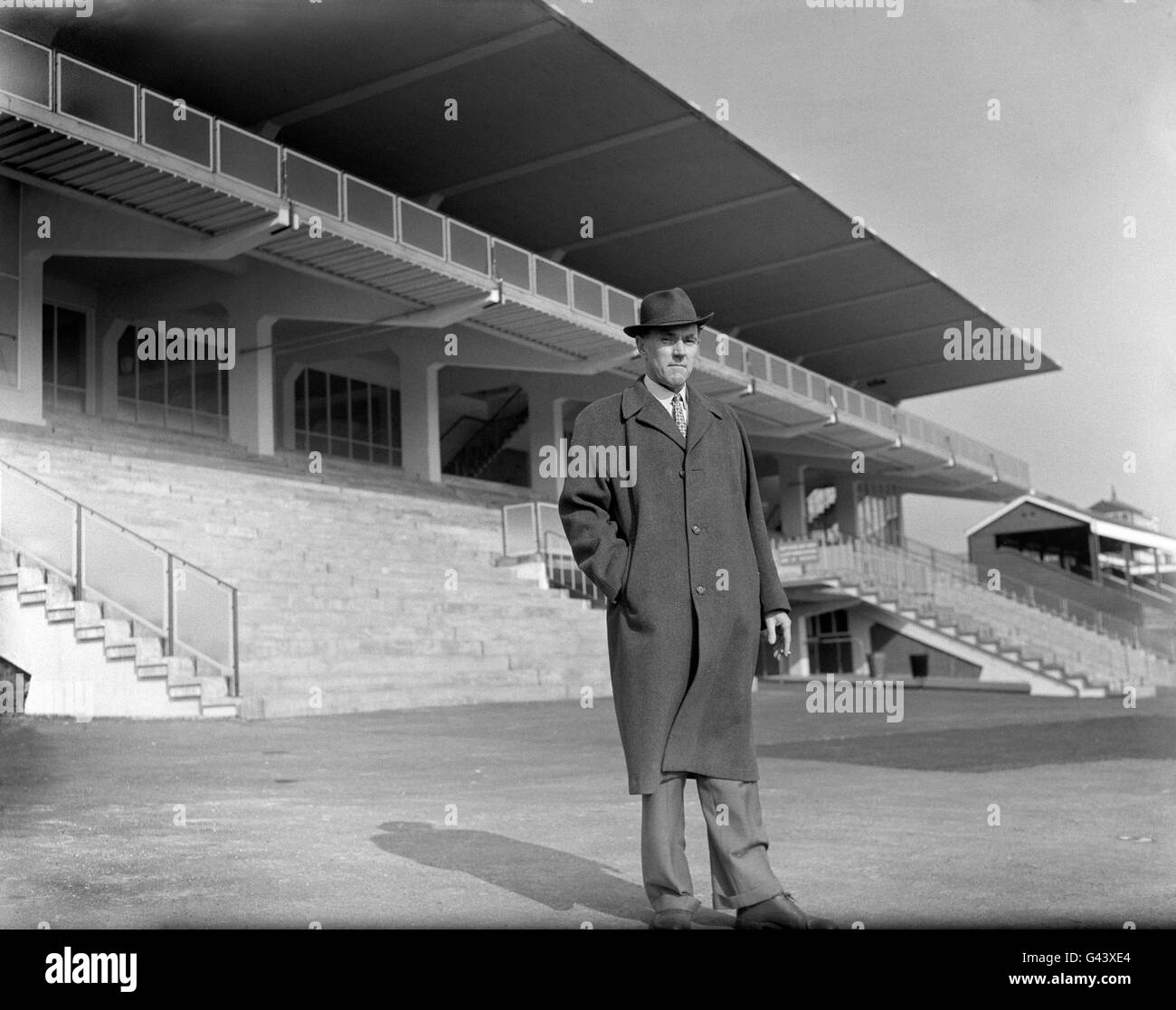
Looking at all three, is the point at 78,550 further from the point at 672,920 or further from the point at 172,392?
the point at 172,392

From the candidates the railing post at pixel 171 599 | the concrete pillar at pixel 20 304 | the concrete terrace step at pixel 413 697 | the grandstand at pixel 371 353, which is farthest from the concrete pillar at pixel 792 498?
the railing post at pixel 171 599

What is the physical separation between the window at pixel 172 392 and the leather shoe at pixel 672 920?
27.6 meters

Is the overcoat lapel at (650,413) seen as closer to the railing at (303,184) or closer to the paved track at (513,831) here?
the paved track at (513,831)

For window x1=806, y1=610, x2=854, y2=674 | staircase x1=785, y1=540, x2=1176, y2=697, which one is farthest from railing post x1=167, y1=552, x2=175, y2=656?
window x1=806, y1=610, x2=854, y2=674

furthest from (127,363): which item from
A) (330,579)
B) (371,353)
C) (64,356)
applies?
(330,579)

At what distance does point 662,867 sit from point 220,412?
29.3 meters

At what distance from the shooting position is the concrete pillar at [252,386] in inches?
1078

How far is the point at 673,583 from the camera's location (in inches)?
162

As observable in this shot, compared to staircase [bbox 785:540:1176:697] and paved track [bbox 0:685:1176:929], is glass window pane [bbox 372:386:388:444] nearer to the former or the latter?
staircase [bbox 785:540:1176:697]

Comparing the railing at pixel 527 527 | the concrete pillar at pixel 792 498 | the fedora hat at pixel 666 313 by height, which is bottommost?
the fedora hat at pixel 666 313

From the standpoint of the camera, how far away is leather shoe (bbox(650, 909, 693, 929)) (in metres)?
3.84
